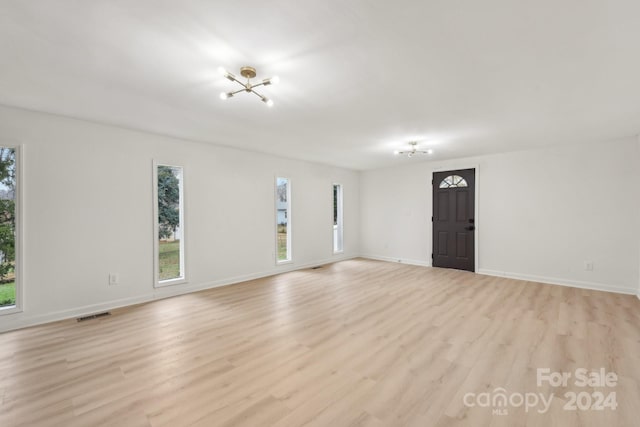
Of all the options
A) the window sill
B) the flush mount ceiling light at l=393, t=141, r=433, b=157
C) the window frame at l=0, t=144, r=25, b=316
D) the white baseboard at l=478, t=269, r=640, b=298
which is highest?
the flush mount ceiling light at l=393, t=141, r=433, b=157

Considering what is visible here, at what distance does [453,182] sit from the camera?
623cm

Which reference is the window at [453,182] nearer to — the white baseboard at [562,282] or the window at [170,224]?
the white baseboard at [562,282]

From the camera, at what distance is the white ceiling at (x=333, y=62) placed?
1672 millimetres

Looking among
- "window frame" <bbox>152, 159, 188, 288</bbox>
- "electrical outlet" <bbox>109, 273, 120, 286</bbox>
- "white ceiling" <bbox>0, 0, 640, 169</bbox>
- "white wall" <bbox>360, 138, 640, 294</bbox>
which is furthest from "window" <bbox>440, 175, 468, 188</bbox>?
"electrical outlet" <bbox>109, 273, 120, 286</bbox>

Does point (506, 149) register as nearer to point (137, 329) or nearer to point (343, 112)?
point (343, 112)

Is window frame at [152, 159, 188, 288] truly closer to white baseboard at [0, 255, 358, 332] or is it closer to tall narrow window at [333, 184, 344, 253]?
white baseboard at [0, 255, 358, 332]

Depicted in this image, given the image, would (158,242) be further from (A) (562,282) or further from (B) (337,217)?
(A) (562,282)

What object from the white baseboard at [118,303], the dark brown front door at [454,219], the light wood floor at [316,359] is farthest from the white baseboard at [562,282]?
the white baseboard at [118,303]

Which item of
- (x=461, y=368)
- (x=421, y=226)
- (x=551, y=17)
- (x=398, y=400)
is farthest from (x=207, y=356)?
(x=421, y=226)

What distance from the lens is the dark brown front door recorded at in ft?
19.6

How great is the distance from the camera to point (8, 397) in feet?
6.43

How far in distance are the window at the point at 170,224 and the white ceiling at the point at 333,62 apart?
3.02ft

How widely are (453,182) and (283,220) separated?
3880 mm

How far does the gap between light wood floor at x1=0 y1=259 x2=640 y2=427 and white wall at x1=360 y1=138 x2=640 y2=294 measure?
0.68m
